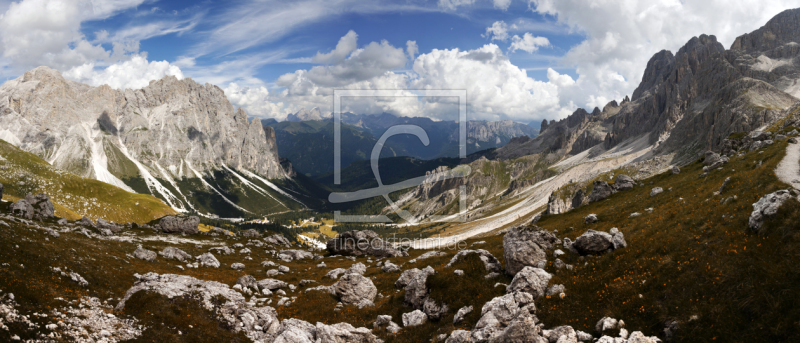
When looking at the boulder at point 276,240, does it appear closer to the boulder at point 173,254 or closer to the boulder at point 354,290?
the boulder at point 173,254

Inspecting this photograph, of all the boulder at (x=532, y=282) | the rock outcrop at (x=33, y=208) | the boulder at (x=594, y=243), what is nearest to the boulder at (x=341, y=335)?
the boulder at (x=532, y=282)

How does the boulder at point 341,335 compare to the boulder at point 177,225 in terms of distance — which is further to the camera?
the boulder at point 177,225

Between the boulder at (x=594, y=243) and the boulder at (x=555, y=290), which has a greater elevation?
the boulder at (x=594, y=243)

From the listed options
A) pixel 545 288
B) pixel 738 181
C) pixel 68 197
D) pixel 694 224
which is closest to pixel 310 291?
pixel 545 288

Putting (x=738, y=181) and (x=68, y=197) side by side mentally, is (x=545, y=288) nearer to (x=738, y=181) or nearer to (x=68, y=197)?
(x=738, y=181)

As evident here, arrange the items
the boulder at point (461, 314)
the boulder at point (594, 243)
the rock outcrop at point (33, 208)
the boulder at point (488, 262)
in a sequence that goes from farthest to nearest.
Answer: the rock outcrop at point (33, 208), the boulder at point (488, 262), the boulder at point (594, 243), the boulder at point (461, 314)

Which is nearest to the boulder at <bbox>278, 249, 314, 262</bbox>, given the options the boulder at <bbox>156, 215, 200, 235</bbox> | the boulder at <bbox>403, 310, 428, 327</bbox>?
the boulder at <bbox>156, 215, 200, 235</bbox>

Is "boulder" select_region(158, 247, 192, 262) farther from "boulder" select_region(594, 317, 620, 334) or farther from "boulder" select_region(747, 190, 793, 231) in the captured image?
"boulder" select_region(747, 190, 793, 231)

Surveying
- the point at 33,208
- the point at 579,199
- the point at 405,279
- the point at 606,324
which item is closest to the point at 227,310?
the point at 405,279
